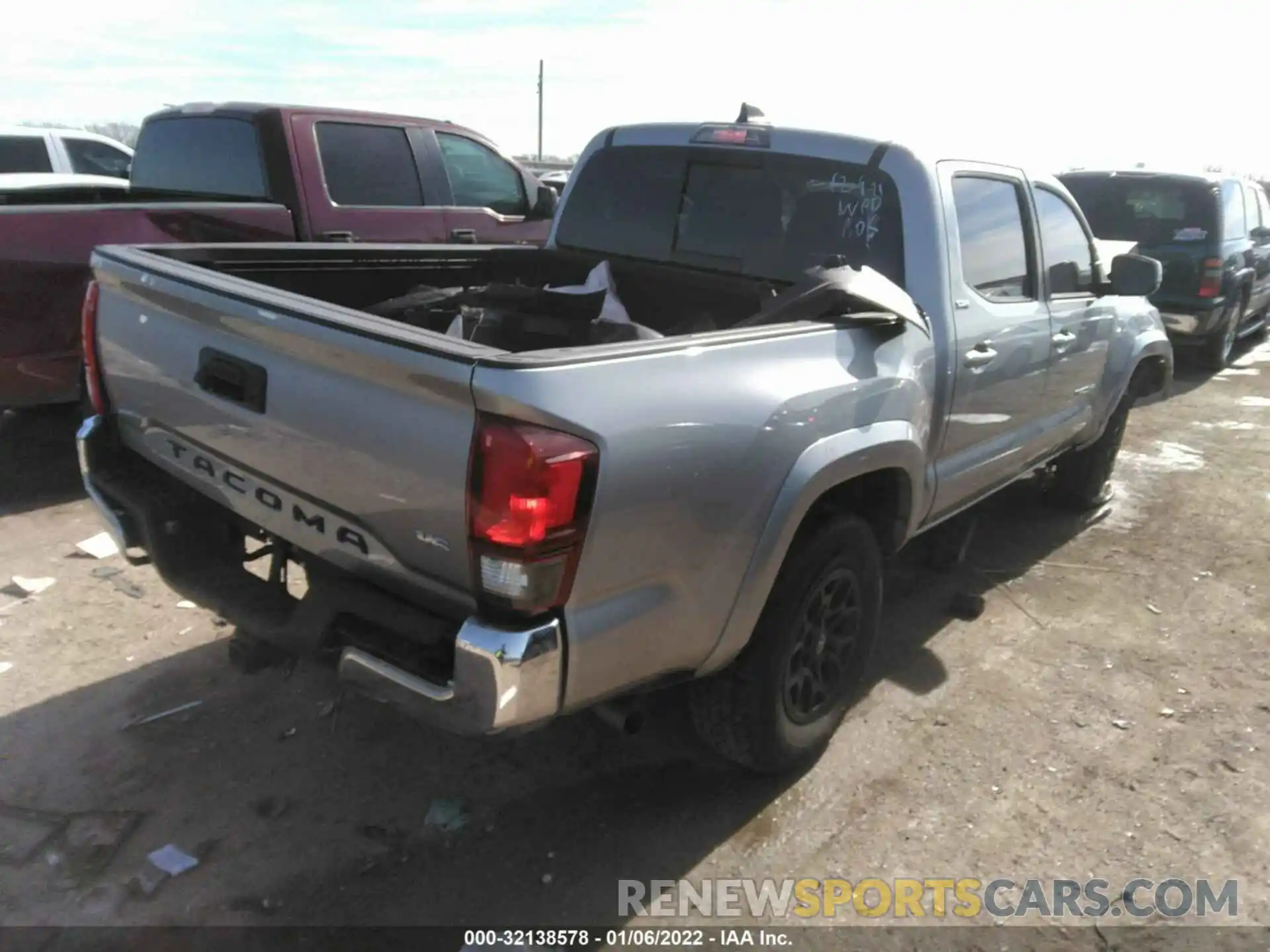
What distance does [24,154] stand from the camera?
10.2 metres

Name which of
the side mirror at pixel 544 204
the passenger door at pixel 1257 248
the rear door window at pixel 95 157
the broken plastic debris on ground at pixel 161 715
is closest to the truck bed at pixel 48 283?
the broken plastic debris on ground at pixel 161 715

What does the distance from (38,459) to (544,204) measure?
382 centimetres

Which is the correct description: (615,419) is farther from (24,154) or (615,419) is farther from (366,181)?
(24,154)

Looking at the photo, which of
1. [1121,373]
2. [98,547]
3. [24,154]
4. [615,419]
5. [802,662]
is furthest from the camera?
[24,154]

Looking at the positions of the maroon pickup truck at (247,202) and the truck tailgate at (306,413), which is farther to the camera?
the maroon pickup truck at (247,202)

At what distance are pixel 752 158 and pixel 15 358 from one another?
379cm

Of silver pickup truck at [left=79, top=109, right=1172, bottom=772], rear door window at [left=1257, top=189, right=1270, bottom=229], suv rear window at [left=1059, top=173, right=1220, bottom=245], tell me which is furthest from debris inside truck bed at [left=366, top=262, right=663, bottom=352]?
rear door window at [left=1257, top=189, right=1270, bottom=229]

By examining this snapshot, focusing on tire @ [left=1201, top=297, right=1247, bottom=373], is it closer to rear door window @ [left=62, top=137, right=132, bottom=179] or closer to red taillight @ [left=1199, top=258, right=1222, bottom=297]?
red taillight @ [left=1199, top=258, right=1222, bottom=297]

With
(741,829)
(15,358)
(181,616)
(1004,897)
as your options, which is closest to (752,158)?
(741,829)

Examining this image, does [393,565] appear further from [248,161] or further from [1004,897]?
[248,161]

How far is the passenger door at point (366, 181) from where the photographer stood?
625 cm

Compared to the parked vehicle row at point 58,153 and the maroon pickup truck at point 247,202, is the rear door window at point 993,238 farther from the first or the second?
the parked vehicle row at point 58,153

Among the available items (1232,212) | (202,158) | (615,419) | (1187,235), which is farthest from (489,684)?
(1232,212)

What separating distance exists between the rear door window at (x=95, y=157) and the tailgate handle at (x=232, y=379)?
31.1ft
